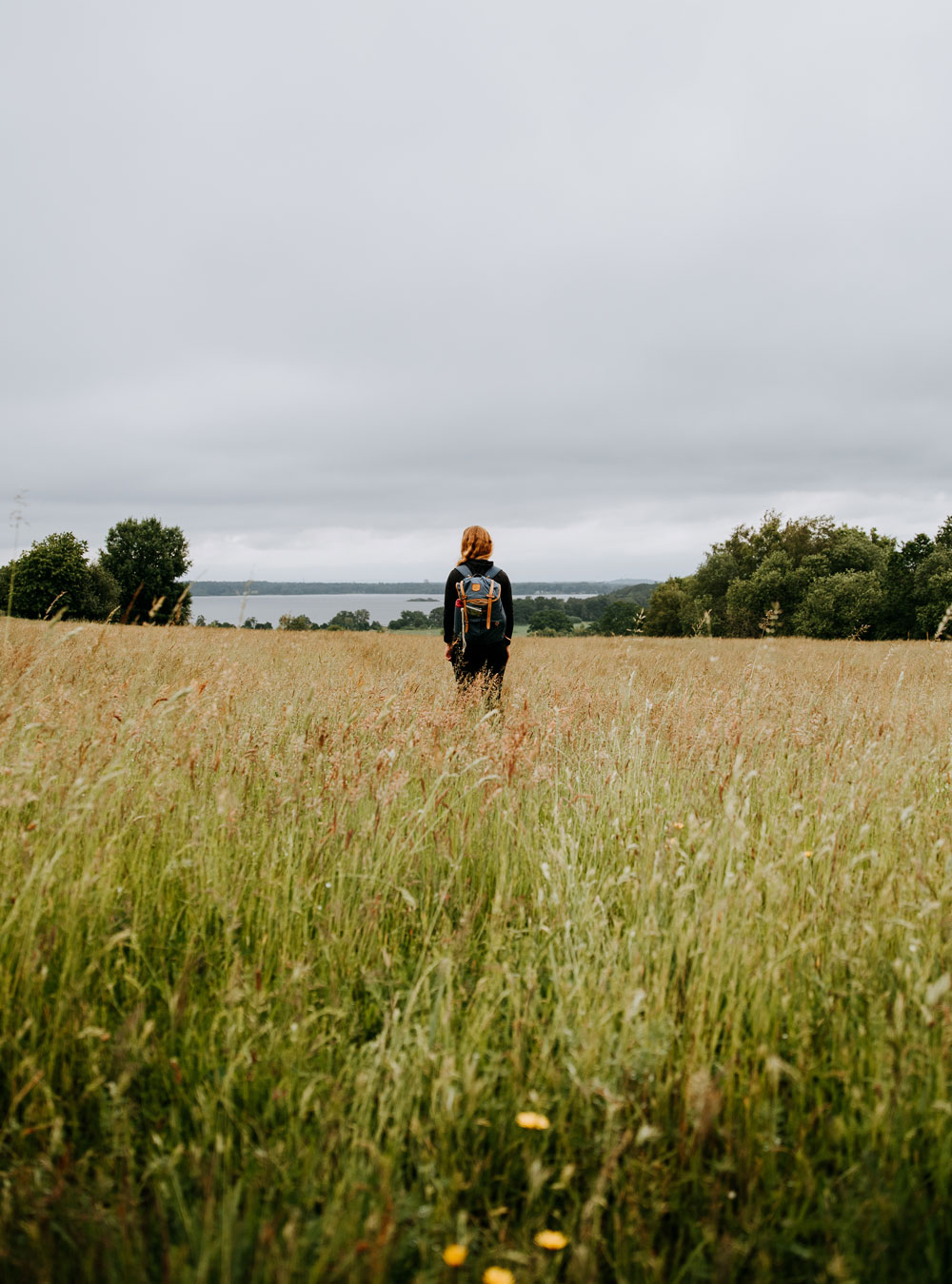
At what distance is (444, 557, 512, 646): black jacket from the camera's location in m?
6.27

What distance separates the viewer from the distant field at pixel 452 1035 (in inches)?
53.2

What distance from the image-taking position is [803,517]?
63750 mm

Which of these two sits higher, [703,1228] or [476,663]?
[476,663]

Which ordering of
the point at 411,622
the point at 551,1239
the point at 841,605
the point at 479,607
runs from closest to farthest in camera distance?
the point at 551,1239
the point at 479,607
the point at 411,622
the point at 841,605

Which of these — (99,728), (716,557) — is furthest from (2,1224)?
(716,557)

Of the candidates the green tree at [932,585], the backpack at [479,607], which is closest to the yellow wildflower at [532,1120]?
the backpack at [479,607]

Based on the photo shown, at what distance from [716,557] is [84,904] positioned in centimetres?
6908

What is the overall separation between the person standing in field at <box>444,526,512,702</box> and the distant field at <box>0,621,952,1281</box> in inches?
115

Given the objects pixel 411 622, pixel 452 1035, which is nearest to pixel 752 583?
pixel 411 622

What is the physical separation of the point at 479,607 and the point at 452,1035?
4.55 meters

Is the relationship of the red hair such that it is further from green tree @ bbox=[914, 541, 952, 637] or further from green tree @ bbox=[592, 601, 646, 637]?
green tree @ bbox=[914, 541, 952, 637]

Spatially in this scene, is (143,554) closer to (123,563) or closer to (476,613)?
(123,563)

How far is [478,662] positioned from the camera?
20.9 feet

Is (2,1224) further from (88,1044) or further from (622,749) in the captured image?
(622,749)
